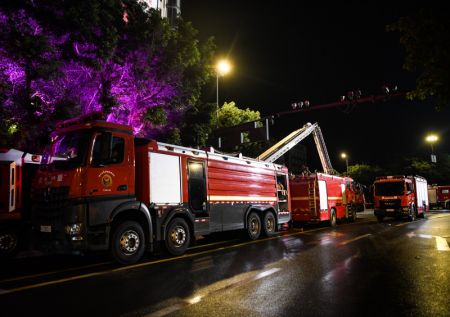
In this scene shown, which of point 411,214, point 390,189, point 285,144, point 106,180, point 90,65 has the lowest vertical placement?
point 411,214

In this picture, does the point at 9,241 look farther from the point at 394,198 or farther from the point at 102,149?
the point at 394,198

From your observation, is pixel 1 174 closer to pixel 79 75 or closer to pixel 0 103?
pixel 0 103

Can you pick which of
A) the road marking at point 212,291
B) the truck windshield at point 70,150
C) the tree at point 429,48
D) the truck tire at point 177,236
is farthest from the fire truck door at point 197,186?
the tree at point 429,48

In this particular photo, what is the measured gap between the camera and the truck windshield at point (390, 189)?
77.7 ft

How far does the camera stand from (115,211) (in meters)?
9.00

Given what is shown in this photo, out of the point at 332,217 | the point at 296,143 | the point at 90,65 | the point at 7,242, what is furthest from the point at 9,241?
the point at 296,143

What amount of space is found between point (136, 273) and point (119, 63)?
1153cm

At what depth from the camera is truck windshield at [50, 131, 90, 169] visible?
8.83 meters

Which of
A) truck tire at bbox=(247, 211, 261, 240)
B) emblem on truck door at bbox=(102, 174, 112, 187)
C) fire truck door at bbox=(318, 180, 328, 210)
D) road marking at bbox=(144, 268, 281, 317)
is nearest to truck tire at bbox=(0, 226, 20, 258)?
emblem on truck door at bbox=(102, 174, 112, 187)

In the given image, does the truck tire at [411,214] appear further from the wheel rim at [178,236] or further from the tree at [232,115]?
the wheel rim at [178,236]

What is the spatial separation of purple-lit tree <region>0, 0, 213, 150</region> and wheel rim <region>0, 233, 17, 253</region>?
15.9ft

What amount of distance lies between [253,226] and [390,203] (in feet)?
40.8

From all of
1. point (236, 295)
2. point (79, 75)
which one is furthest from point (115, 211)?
point (79, 75)

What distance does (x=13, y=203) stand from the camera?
36.8ft
